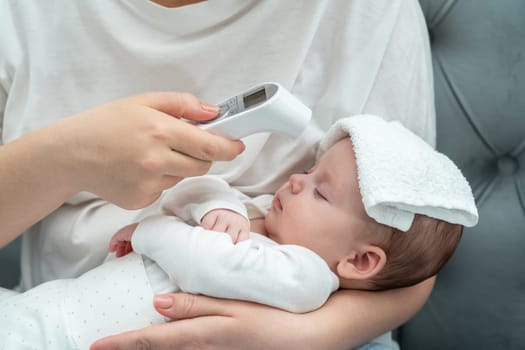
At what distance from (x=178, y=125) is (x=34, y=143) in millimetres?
217

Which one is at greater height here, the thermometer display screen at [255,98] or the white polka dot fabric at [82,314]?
the thermometer display screen at [255,98]

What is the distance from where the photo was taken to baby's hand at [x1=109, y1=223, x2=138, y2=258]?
3.17ft

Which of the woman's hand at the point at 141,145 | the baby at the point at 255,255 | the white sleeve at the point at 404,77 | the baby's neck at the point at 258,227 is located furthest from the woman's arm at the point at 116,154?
the white sleeve at the point at 404,77

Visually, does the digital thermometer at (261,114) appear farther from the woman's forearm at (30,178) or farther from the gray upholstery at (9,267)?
the gray upholstery at (9,267)

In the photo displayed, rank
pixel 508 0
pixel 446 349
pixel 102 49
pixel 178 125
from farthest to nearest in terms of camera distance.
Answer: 1. pixel 446 349
2. pixel 508 0
3. pixel 102 49
4. pixel 178 125

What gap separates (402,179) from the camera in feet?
2.92

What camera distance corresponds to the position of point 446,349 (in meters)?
1.31

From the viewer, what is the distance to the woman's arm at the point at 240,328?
844 millimetres

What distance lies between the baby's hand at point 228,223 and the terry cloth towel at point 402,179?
180 millimetres

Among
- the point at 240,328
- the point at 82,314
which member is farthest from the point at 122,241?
the point at 240,328

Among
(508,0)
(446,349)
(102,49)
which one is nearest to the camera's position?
(102,49)

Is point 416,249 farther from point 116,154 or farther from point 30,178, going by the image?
Answer: point 30,178

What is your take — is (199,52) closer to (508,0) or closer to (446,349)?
(508,0)

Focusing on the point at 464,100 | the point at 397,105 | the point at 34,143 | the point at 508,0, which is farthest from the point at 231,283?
the point at 508,0
